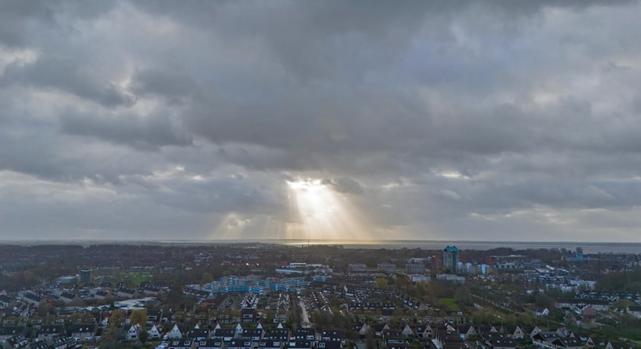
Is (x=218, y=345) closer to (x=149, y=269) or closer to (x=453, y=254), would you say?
(x=149, y=269)

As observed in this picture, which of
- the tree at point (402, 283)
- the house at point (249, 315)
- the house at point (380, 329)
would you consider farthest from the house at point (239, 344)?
the tree at point (402, 283)

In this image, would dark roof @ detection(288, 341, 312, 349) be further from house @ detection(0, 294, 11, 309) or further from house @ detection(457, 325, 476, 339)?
house @ detection(0, 294, 11, 309)

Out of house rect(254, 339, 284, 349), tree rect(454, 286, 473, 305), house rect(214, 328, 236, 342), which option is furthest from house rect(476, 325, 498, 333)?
house rect(214, 328, 236, 342)

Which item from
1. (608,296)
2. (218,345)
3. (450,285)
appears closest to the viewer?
(218,345)

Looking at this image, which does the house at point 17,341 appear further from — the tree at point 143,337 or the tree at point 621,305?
the tree at point 621,305

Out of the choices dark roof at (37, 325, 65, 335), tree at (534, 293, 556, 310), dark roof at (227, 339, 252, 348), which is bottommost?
dark roof at (37, 325, 65, 335)

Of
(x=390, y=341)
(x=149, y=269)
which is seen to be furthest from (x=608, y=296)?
(x=149, y=269)
